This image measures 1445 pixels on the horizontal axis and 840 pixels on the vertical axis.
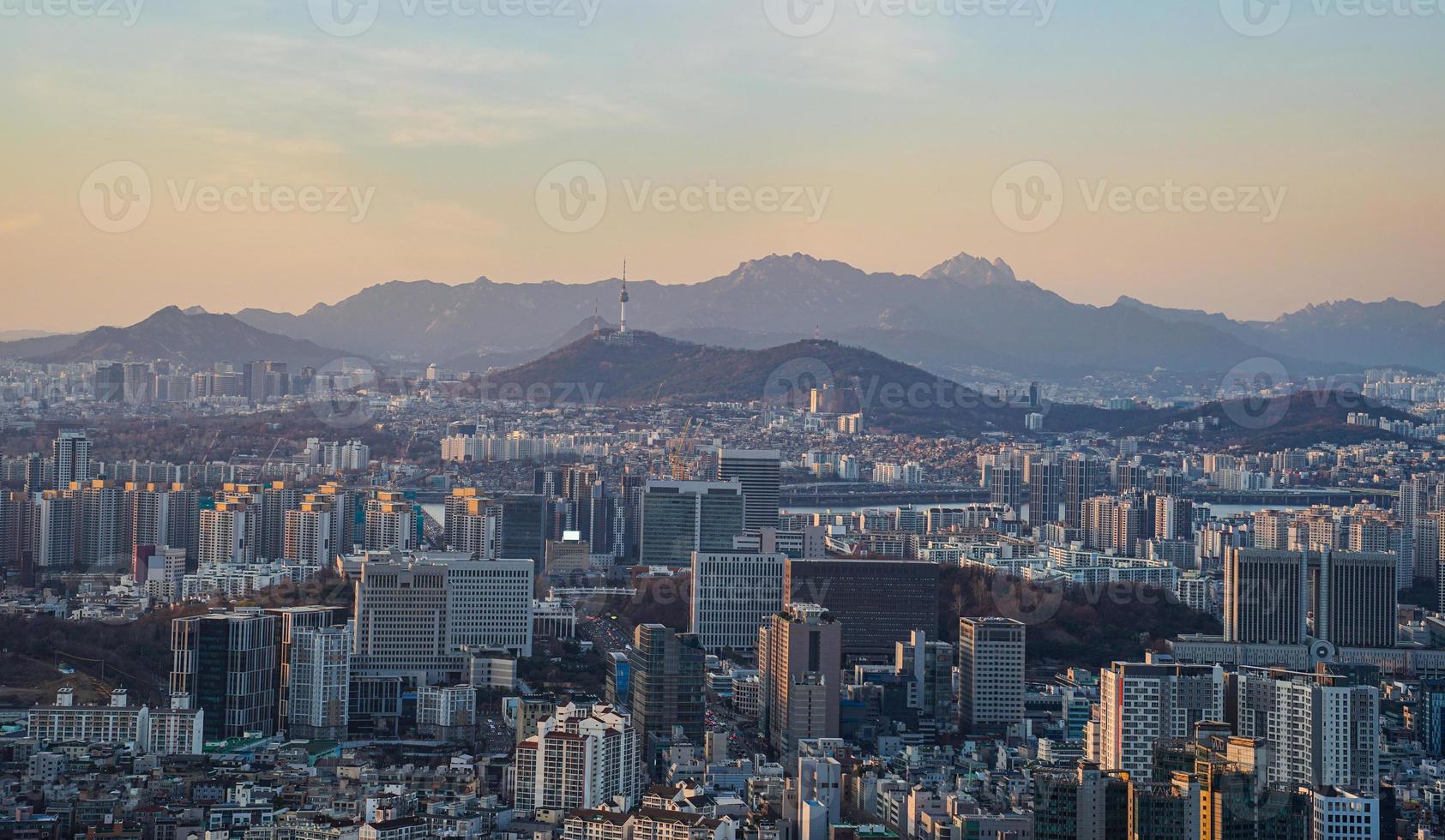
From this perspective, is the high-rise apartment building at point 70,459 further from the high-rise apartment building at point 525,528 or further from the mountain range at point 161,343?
the mountain range at point 161,343

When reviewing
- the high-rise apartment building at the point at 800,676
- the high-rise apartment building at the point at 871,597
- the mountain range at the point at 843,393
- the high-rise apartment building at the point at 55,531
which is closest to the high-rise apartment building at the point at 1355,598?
the high-rise apartment building at the point at 871,597

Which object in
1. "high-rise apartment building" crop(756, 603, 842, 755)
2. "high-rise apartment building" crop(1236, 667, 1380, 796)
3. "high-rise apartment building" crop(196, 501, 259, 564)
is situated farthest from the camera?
"high-rise apartment building" crop(196, 501, 259, 564)

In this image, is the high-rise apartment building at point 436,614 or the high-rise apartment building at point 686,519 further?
the high-rise apartment building at point 686,519

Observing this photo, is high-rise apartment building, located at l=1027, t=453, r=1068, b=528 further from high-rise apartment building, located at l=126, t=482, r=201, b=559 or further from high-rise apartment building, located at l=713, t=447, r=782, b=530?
high-rise apartment building, located at l=126, t=482, r=201, b=559

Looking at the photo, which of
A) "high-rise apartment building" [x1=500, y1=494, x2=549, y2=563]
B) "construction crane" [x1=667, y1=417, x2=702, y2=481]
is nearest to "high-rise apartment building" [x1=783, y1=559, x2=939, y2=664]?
"high-rise apartment building" [x1=500, y1=494, x2=549, y2=563]

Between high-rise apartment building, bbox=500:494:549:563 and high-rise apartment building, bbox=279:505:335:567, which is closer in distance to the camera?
high-rise apartment building, bbox=279:505:335:567
